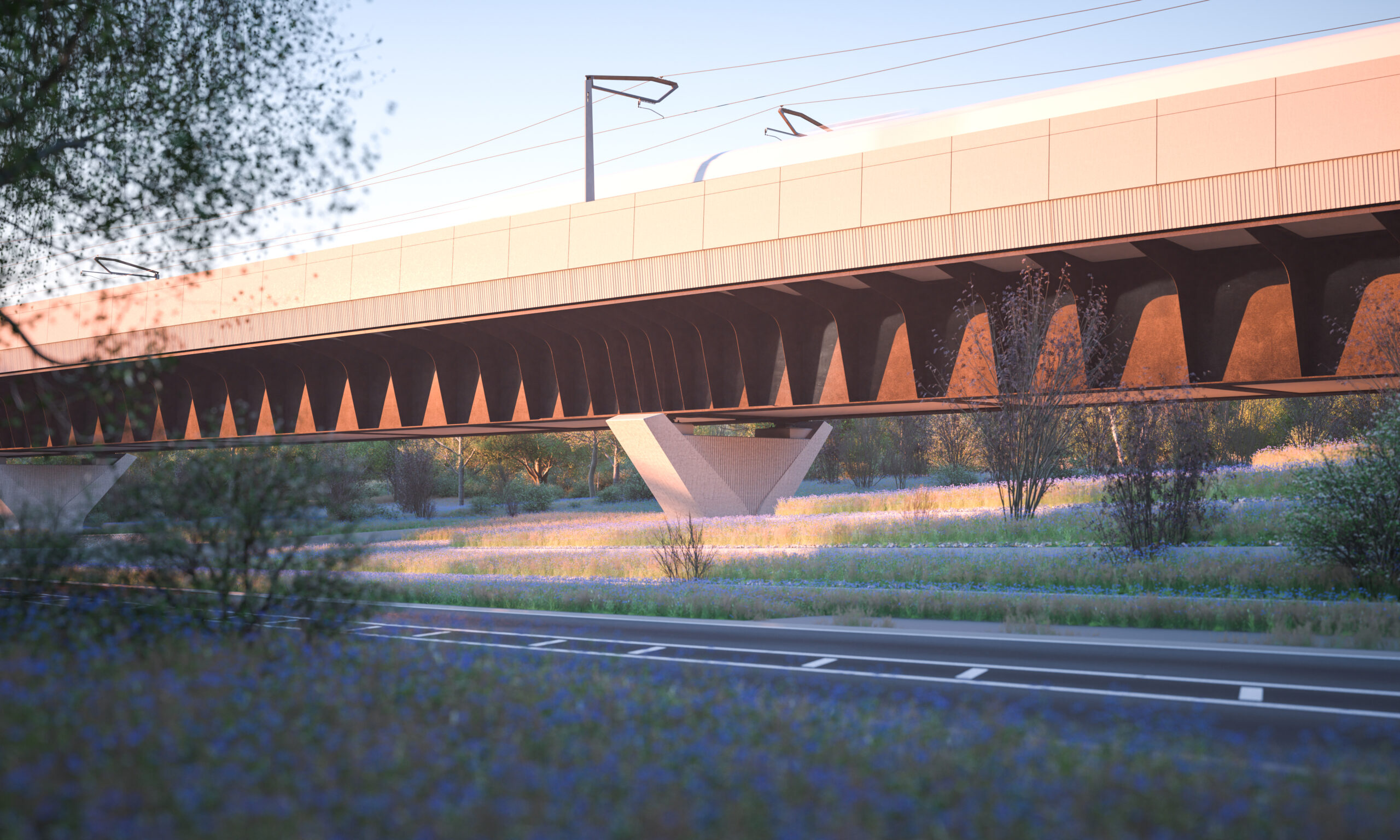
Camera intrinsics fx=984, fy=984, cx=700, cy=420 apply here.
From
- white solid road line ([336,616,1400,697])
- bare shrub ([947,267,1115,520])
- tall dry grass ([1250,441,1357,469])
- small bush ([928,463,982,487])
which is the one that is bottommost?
white solid road line ([336,616,1400,697])

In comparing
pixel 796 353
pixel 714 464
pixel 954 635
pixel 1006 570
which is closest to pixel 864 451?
pixel 714 464

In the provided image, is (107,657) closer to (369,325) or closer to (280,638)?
(280,638)

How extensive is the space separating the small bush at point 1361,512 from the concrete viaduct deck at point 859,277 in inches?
152

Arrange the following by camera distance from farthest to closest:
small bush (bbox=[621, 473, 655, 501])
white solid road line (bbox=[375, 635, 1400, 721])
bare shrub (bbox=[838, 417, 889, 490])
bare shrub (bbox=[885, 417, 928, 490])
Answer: bare shrub (bbox=[885, 417, 928, 490])
bare shrub (bbox=[838, 417, 889, 490])
small bush (bbox=[621, 473, 655, 501])
white solid road line (bbox=[375, 635, 1400, 721])

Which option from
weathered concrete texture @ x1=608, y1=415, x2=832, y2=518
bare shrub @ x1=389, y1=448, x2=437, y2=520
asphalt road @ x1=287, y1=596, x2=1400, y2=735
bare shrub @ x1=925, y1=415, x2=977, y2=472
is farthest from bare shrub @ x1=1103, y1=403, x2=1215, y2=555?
bare shrub @ x1=389, y1=448, x2=437, y2=520

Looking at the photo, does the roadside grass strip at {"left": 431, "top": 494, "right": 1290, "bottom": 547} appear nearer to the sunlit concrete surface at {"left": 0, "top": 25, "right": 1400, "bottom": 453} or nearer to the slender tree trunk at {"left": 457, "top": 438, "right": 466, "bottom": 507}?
the sunlit concrete surface at {"left": 0, "top": 25, "right": 1400, "bottom": 453}

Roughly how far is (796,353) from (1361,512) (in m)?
13.9

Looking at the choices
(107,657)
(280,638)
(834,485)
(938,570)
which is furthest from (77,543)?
(834,485)

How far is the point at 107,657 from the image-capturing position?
23.1 ft

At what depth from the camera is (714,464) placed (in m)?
30.7

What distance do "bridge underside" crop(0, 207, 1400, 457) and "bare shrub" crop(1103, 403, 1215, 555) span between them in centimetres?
101

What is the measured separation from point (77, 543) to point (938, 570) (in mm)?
13664

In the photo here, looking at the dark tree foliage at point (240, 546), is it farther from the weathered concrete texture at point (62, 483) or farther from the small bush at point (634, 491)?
the small bush at point (634, 491)

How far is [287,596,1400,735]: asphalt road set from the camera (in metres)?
8.55
